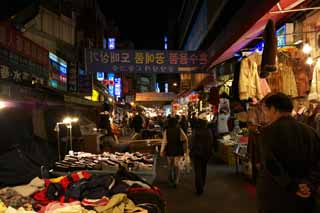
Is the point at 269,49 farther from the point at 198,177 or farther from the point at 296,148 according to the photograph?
the point at 198,177

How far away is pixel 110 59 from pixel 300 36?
27.3 ft

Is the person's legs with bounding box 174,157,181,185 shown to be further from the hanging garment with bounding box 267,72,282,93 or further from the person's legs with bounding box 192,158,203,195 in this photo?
the hanging garment with bounding box 267,72,282,93

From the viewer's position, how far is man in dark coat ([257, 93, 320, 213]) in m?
3.20

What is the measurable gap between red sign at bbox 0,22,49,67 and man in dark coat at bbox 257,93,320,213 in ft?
25.3

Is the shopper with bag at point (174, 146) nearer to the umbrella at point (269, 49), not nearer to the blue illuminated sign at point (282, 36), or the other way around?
the blue illuminated sign at point (282, 36)

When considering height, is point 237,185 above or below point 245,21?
below

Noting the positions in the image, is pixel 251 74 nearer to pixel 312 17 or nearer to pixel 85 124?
pixel 312 17

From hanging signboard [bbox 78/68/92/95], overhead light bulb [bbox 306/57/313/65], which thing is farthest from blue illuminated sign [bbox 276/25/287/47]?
hanging signboard [bbox 78/68/92/95]

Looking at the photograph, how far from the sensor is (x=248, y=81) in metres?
5.57

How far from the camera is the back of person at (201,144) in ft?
25.3

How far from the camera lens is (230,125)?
12641mm

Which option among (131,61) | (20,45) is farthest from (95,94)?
(20,45)

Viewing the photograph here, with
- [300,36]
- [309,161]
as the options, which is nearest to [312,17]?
[300,36]

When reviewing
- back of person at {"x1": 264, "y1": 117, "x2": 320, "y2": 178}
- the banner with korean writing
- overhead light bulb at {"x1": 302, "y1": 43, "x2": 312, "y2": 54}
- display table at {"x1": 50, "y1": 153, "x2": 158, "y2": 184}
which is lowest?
display table at {"x1": 50, "y1": 153, "x2": 158, "y2": 184}
